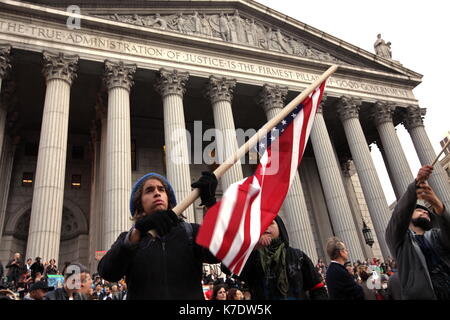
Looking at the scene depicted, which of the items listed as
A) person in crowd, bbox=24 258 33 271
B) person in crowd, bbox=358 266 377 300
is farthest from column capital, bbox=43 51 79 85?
person in crowd, bbox=358 266 377 300

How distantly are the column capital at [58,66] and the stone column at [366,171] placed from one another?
755 inches

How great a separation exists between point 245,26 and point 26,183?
67.0 ft

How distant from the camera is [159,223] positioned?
8.68ft

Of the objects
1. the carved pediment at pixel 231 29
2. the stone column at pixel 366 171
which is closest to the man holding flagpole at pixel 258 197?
the carved pediment at pixel 231 29

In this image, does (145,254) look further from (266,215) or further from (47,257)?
(47,257)

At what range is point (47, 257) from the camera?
15922 mm

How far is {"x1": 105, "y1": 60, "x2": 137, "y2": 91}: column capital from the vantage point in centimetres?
2111

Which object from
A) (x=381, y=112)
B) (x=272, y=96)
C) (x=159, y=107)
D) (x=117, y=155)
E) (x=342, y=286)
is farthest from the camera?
(x=381, y=112)

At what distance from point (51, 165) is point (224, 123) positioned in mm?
10129

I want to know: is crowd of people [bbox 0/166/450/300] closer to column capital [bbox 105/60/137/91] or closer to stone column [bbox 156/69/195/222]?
stone column [bbox 156/69/195/222]

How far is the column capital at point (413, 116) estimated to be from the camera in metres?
30.0

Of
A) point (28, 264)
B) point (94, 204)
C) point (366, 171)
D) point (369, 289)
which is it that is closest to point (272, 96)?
point (366, 171)

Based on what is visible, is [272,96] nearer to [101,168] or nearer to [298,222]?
[298,222]
